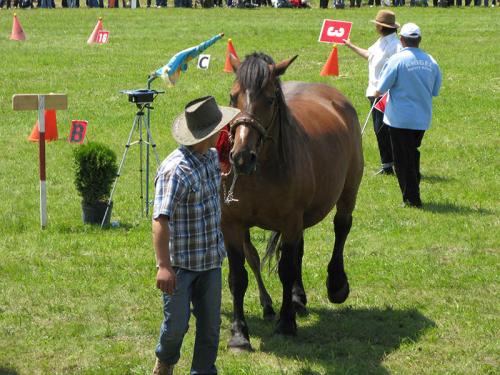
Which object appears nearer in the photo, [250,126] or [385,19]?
[250,126]

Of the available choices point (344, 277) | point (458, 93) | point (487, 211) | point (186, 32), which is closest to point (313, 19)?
point (186, 32)

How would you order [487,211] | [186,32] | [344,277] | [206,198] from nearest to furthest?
[206,198] < [344,277] < [487,211] < [186,32]

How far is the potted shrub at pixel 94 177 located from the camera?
35.8ft

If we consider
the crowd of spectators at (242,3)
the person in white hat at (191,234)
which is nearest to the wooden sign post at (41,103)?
the person in white hat at (191,234)

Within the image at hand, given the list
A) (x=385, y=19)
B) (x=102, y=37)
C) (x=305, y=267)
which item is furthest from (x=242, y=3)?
(x=305, y=267)

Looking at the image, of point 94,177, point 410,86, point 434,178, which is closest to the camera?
point 94,177

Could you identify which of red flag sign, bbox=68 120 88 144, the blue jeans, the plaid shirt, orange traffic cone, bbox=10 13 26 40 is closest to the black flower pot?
red flag sign, bbox=68 120 88 144

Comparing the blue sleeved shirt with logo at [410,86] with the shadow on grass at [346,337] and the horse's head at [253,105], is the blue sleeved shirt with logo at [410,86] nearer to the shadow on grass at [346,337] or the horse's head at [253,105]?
the shadow on grass at [346,337]

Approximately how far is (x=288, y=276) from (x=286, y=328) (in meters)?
0.40

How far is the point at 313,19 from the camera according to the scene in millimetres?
36000

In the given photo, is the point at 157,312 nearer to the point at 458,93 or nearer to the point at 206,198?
the point at 206,198

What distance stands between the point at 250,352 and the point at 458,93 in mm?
14518

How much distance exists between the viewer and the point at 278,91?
716cm

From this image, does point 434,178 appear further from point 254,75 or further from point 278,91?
point 254,75
